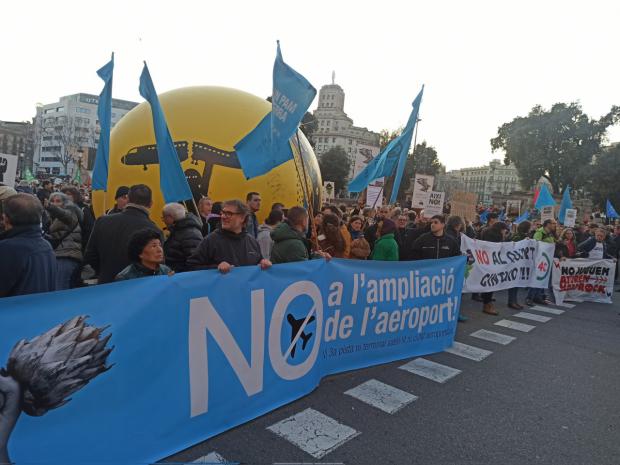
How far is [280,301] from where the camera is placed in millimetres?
3502

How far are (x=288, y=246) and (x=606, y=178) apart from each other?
180 ft

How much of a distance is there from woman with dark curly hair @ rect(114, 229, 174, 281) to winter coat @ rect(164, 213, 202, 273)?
1.23 m

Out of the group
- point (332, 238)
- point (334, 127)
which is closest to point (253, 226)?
point (332, 238)

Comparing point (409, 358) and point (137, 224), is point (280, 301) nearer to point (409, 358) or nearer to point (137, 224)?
point (137, 224)

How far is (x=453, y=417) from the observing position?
11.9 feet

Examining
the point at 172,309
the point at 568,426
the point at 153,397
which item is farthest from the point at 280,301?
the point at 568,426

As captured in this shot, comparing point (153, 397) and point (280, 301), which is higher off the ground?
point (280, 301)

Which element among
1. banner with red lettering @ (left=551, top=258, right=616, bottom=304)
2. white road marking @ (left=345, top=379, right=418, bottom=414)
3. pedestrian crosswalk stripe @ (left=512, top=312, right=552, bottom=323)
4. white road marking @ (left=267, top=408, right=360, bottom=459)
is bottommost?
pedestrian crosswalk stripe @ (left=512, top=312, right=552, bottom=323)

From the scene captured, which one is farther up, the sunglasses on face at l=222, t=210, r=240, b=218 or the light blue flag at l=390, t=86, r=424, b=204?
the light blue flag at l=390, t=86, r=424, b=204

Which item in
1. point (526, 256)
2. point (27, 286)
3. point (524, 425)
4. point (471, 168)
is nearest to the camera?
point (27, 286)

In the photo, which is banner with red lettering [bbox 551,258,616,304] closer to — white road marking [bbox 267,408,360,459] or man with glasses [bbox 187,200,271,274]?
white road marking [bbox 267,408,360,459]

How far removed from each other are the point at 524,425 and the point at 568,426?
41cm

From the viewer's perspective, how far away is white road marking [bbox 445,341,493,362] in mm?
5216

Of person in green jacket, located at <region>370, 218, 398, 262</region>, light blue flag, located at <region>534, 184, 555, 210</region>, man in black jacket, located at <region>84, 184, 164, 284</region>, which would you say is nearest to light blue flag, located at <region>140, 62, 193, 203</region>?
man in black jacket, located at <region>84, 184, 164, 284</region>
